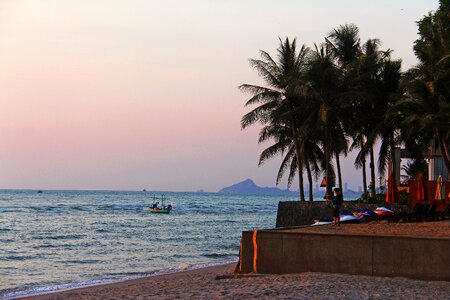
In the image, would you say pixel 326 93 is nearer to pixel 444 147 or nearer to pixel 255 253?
pixel 444 147

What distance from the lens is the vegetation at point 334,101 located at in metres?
39.8

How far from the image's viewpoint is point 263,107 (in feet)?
137

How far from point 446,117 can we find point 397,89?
10.0 metres

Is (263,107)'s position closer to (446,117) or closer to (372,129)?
(372,129)

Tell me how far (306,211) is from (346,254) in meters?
23.1

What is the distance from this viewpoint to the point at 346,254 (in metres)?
14.9

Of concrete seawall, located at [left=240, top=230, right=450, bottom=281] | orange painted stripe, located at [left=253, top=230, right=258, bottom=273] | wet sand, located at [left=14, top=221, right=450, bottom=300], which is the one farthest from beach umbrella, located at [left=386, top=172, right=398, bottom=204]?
wet sand, located at [left=14, top=221, right=450, bottom=300]

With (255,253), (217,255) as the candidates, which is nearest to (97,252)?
(217,255)

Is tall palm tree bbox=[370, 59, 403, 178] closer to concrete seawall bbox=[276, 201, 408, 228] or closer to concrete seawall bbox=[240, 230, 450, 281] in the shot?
concrete seawall bbox=[276, 201, 408, 228]

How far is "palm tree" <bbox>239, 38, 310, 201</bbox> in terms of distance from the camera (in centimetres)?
4141

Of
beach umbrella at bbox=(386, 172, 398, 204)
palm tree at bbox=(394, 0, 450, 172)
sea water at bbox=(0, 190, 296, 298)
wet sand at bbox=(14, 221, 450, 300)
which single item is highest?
palm tree at bbox=(394, 0, 450, 172)

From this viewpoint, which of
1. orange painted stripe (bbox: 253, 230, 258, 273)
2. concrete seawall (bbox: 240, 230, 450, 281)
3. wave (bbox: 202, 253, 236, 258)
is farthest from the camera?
wave (bbox: 202, 253, 236, 258)

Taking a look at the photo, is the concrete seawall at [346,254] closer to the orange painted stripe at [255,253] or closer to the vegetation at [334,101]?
the orange painted stripe at [255,253]

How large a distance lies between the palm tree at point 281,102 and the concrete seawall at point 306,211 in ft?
13.3
